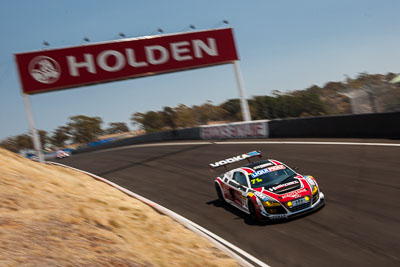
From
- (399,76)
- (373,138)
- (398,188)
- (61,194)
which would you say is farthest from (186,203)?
(399,76)

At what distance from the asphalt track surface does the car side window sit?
96 cm

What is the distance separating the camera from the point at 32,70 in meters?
26.8

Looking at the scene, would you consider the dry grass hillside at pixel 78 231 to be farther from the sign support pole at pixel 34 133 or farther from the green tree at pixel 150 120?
the green tree at pixel 150 120

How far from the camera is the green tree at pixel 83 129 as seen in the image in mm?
98031

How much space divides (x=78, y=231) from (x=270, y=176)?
547cm

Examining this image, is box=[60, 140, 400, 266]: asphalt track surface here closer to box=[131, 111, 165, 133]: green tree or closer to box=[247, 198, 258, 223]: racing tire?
box=[247, 198, 258, 223]: racing tire

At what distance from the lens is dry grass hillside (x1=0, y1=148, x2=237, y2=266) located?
6.39 meters

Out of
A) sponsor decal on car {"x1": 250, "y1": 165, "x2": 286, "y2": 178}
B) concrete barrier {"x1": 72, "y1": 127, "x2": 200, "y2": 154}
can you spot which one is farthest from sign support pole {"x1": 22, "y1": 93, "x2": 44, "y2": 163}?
sponsor decal on car {"x1": 250, "y1": 165, "x2": 286, "y2": 178}

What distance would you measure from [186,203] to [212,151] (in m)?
9.60

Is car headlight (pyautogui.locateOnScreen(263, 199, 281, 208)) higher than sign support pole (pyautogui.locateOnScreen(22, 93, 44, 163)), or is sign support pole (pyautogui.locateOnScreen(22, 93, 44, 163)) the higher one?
sign support pole (pyautogui.locateOnScreen(22, 93, 44, 163))

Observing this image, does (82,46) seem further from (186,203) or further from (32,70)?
(186,203)

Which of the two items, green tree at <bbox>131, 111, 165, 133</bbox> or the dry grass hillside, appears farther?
green tree at <bbox>131, 111, 165, 133</bbox>

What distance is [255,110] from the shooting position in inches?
1625

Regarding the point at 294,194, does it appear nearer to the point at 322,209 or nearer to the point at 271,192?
the point at 271,192
